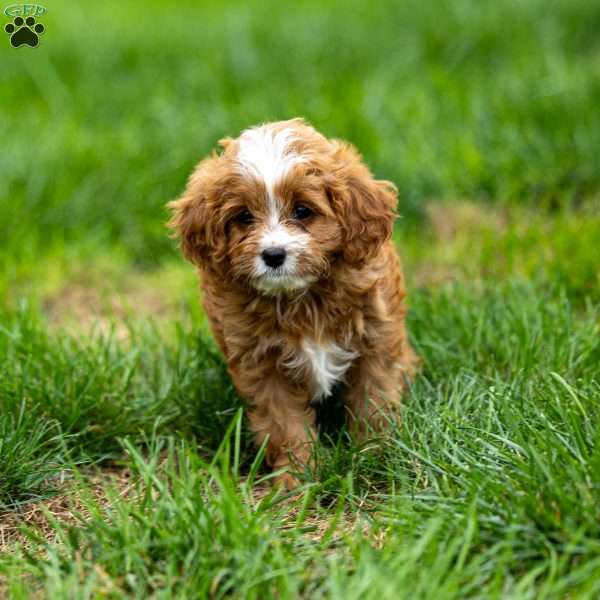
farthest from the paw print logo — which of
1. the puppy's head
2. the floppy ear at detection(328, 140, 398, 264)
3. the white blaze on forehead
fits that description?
the floppy ear at detection(328, 140, 398, 264)

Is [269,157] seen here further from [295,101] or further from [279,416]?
[295,101]

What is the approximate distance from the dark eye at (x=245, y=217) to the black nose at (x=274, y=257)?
24 centimetres

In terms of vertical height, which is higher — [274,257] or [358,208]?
[358,208]

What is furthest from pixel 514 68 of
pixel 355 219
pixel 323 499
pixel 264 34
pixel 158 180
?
pixel 323 499

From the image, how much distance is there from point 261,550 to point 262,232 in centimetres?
147

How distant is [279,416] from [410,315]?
1249 millimetres

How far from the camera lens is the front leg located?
4.72m

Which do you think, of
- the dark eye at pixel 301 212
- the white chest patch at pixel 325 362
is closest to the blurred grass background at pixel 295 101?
the white chest patch at pixel 325 362

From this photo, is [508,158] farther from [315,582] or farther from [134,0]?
[134,0]

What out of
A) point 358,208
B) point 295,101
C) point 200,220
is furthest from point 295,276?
point 295,101

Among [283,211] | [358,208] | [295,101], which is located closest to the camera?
[283,211]

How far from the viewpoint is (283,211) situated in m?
4.39

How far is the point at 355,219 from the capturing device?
4.53 meters

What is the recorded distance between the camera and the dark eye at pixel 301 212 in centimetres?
443
